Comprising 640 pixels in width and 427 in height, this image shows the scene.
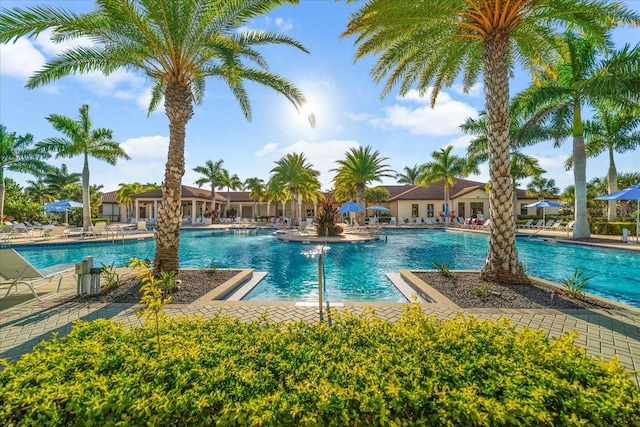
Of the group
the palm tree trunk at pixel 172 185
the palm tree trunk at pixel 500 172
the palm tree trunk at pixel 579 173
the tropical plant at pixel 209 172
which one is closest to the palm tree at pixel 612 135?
the palm tree trunk at pixel 579 173

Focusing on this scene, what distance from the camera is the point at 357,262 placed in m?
12.9

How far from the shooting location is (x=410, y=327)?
3.30m

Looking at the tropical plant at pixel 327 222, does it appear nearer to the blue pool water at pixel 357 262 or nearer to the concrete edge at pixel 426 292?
the blue pool water at pixel 357 262

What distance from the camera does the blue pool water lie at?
336 inches

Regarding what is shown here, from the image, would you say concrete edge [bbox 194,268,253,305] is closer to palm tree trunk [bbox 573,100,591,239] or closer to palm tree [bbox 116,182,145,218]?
palm tree trunk [bbox 573,100,591,239]

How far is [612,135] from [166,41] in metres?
30.8

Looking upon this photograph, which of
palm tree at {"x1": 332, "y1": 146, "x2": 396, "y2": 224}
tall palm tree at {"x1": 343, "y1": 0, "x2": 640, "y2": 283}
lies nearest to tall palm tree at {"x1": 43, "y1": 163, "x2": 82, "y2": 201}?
palm tree at {"x1": 332, "y1": 146, "x2": 396, "y2": 224}

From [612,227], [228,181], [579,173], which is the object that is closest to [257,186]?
[228,181]

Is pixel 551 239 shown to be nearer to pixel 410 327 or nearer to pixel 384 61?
pixel 384 61

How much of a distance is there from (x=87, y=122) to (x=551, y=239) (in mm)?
35844

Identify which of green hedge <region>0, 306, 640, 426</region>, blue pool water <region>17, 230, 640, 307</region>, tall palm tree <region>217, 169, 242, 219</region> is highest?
tall palm tree <region>217, 169, 242, 219</region>

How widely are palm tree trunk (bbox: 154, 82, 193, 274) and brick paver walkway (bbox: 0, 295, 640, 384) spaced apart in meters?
1.74

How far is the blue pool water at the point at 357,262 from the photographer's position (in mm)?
8531

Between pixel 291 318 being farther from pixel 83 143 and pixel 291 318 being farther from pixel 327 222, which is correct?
pixel 83 143
